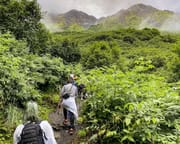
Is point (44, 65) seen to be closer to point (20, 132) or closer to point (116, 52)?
point (20, 132)

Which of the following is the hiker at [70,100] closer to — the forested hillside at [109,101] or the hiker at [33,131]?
the forested hillside at [109,101]

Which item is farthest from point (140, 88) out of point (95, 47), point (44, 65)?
point (95, 47)

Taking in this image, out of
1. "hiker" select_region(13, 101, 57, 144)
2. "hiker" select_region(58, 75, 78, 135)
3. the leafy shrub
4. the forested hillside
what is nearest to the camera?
"hiker" select_region(13, 101, 57, 144)

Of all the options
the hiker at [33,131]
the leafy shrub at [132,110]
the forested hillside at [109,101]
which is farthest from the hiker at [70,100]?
the hiker at [33,131]

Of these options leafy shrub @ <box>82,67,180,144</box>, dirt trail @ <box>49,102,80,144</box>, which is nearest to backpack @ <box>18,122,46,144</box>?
leafy shrub @ <box>82,67,180,144</box>

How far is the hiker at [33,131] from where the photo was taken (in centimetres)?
536

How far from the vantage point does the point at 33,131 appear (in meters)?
5.36

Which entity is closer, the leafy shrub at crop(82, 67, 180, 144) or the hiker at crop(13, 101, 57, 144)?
the hiker at crop(13, 101, 57, 144)

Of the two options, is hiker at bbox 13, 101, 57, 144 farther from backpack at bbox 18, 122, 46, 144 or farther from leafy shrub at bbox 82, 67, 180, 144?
leafy shrub at bbox 82, 67, 180, 144

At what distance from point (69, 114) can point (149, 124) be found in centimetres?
325

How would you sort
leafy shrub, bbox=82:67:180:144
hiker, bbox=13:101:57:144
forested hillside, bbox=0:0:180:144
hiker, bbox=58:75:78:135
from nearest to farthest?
hiker, bbox=13:101:57:144
leafy shrub, bbox=82:67:180:144
forested hillside, bbox=0:0:180:144
hiker, bbox=58:75:78:135

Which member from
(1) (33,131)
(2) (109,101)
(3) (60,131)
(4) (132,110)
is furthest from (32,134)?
(3) (60,131)

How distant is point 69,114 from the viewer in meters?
9.93

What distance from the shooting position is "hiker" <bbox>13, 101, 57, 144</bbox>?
17.6 ft
